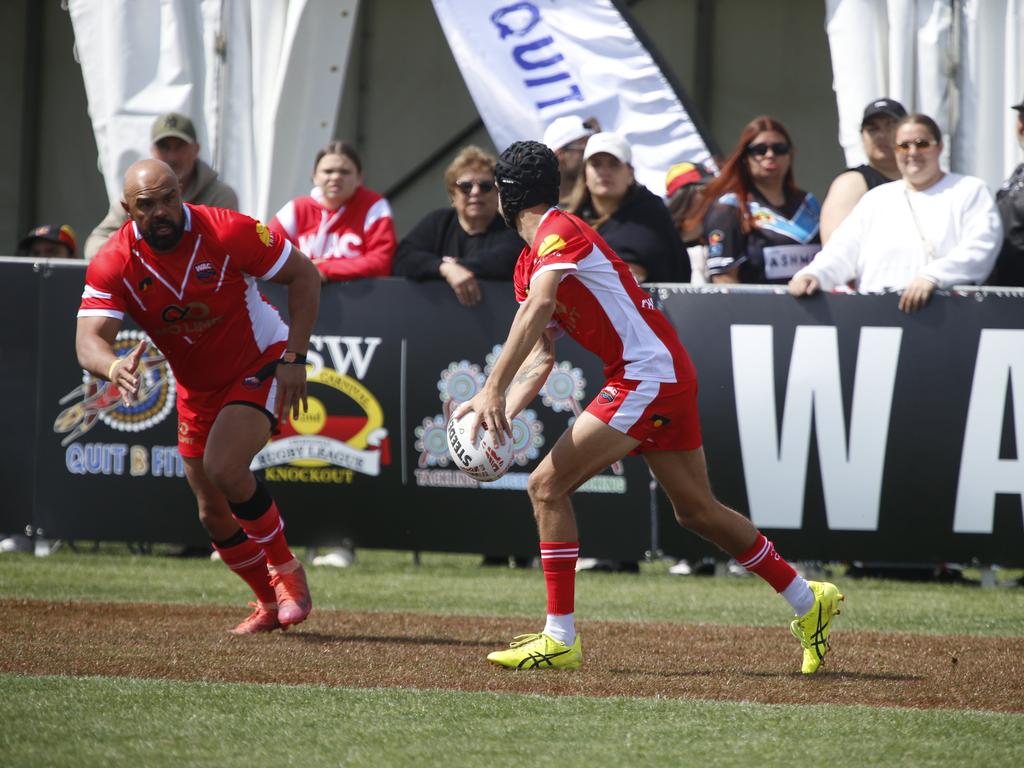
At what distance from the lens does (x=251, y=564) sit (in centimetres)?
707

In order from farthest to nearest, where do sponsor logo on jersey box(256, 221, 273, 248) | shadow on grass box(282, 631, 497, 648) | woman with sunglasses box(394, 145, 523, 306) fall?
woman with sunglasses box(394, 145, 523, 306), sponsor logo on jersey box(256, 221, 273, 248), shadow on grass box(282, 631, 497, 648)

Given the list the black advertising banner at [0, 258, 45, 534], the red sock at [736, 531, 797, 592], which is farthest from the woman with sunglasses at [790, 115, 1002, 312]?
the black advertising banner at [0, 258, 45, 534]

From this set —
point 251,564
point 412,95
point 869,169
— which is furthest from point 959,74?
point 412,95

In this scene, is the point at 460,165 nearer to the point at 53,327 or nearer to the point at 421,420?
the point at 421,420

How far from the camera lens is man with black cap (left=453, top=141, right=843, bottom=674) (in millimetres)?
5922

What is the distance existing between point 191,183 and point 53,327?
1318 millimetres

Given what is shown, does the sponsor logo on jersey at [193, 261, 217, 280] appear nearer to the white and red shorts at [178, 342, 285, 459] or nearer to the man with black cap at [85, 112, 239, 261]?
the white and red shorts at [178, 342, 285, 459]

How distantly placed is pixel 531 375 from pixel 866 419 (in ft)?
11.6

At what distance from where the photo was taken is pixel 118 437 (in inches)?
Result: 381

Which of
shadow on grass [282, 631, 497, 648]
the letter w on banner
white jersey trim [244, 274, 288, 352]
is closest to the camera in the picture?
shadow on grass [282, 631, 497, 648]

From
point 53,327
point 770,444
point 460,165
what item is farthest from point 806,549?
point 53,327

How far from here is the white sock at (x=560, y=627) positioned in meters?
6.00

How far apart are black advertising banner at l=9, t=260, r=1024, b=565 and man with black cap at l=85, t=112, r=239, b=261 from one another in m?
0.37

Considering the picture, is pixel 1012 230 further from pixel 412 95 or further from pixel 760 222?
pixel 412 95
